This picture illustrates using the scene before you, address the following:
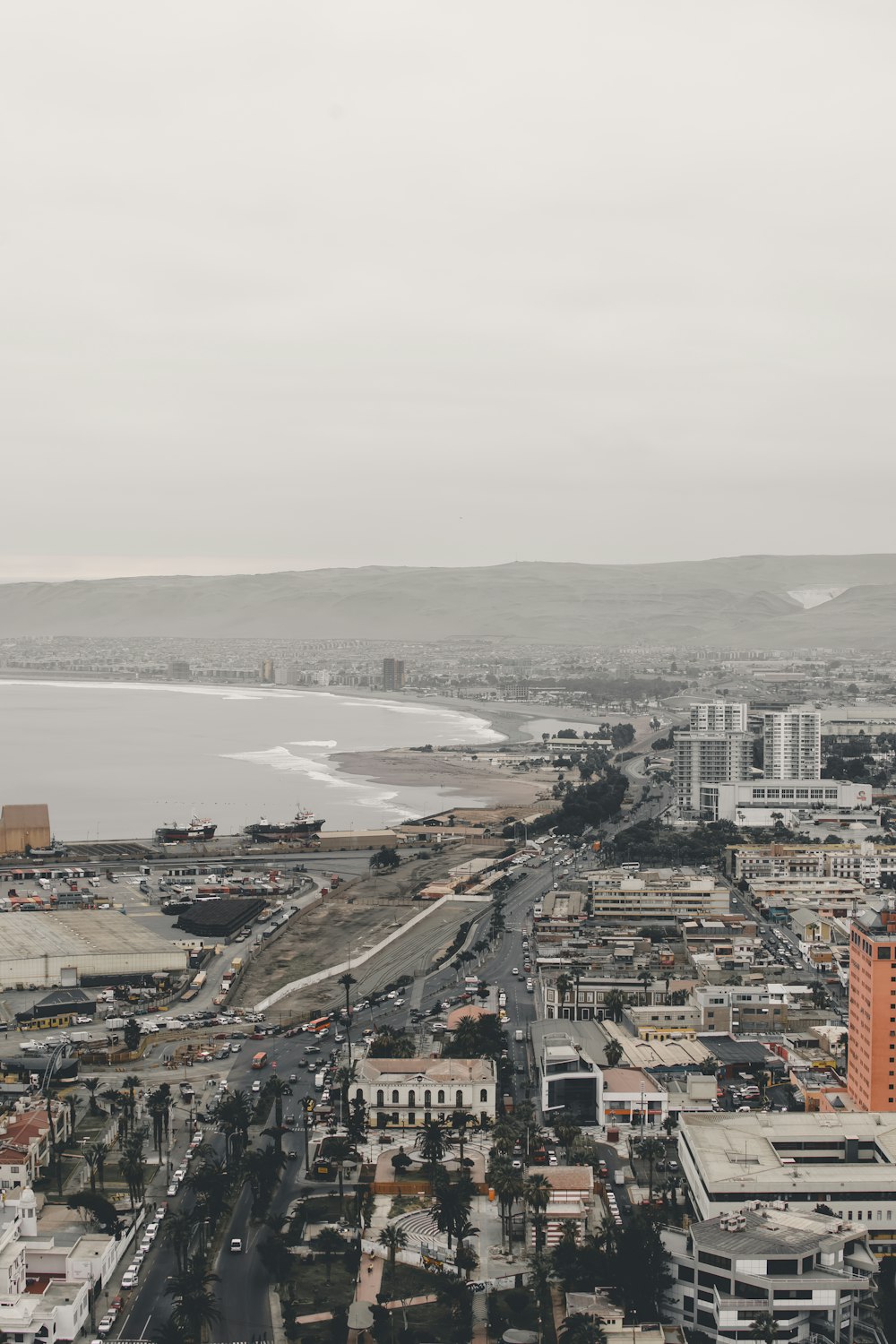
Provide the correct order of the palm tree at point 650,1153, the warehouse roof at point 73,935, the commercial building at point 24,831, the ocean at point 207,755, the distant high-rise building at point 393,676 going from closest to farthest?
the palm tree at point 650,1153
the warehouse roof at point 73,935
the commercial building at point 24,831
the ocean at point 207,755
the distant high-rise building at point 393,676

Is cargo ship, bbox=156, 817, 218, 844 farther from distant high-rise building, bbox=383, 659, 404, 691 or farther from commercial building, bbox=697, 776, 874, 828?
distant high-rise building, bbox=383, 659, 404, 691

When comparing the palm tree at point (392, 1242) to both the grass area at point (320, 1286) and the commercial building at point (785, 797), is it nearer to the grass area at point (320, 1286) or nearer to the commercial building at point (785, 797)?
the grass area at point (320, 1286)

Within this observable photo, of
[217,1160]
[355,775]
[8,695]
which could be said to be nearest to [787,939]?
[217,1160]

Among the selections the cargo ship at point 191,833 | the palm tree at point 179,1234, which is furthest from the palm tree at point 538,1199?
the cargo ship at point 191,833

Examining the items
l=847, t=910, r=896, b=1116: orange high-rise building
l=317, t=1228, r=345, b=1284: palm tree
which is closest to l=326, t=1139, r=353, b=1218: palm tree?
l=317, t=1228, r=345, b=1284: palm tree

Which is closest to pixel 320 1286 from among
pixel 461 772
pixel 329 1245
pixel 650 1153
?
pixel 329 1245
